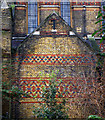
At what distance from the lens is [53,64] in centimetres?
1463

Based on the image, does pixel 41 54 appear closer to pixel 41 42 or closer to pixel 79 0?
pixel 41 42

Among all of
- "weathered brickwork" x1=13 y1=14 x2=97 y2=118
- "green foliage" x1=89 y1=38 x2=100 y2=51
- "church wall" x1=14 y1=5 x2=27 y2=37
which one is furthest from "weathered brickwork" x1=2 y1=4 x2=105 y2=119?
"church wall" x1=14 y1=5 x2=27 y2=37

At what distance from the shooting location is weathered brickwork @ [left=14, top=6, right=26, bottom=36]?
20.0 meters

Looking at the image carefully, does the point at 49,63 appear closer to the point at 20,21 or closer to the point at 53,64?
the point at 53,64

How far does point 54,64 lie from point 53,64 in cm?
7

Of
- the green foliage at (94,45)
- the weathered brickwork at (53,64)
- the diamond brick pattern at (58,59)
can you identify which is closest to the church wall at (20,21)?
the weathered brickwork at (53,64)

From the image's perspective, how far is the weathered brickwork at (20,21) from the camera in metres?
20.0

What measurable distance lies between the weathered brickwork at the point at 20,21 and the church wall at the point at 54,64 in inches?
222

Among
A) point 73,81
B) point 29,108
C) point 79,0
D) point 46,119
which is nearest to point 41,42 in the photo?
point 73,81

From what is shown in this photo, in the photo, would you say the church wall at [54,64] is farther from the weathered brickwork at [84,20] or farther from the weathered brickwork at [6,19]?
the weathered brickwork at [84,20]

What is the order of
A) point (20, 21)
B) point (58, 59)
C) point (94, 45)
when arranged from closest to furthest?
point (58, 59) → point (94, 45) → point (20, 21)

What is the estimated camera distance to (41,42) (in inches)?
581

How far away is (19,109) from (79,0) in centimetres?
1211

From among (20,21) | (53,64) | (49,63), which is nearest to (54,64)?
(53,64)
